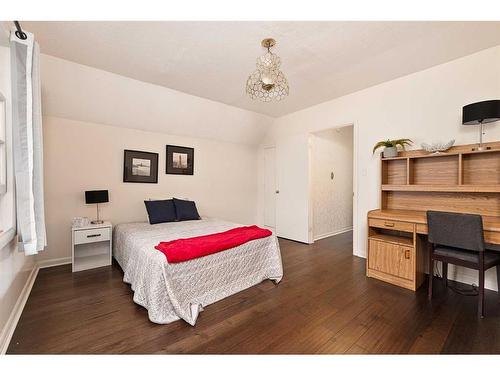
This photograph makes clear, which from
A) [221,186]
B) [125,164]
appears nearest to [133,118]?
[125,164]

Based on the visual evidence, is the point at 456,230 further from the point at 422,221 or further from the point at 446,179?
the point at 446,179

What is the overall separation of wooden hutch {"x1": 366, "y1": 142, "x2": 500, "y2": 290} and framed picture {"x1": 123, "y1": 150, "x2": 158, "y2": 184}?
3405 millimetres

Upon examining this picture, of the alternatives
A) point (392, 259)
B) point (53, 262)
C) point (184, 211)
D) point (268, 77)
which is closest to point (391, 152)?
point (392, 259)

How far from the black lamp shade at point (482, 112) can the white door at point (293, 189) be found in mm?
2252

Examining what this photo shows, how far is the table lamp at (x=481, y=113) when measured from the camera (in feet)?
7.06

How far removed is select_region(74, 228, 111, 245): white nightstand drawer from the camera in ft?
9.35

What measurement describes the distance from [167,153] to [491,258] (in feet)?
14.3

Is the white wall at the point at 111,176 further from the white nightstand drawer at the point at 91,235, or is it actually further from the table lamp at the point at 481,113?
the table lamp at the point at 481,113

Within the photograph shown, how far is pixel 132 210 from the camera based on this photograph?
12.3ft

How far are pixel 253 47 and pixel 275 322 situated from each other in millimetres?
2581

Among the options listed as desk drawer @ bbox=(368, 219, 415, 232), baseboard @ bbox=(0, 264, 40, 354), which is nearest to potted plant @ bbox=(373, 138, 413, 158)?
desk drawer @ bbox=(368, 219, 415, 232)

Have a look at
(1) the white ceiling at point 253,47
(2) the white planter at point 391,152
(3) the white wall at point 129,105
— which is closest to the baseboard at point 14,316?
(3) the white wall at point 129,105

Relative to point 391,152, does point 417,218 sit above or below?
below

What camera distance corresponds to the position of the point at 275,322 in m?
1.87
